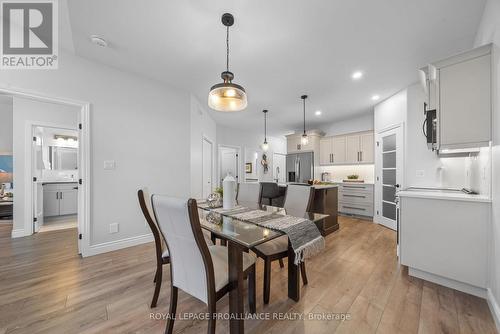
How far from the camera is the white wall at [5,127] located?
4342 mm

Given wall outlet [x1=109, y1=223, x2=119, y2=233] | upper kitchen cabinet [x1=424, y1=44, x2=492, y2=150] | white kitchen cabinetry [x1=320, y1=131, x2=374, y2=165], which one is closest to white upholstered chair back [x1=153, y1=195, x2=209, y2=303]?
wall outlet [x1=109, y1=223, x2=119, y2=233]

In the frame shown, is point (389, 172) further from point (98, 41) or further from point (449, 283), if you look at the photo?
point (98, 41)

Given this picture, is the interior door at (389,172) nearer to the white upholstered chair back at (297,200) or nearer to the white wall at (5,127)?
the white upholstered chair back at (297,200)

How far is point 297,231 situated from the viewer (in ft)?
4.56

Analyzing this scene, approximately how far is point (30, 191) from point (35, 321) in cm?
311

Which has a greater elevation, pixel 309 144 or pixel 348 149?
pixel 309 144

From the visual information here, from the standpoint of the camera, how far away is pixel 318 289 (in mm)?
1841

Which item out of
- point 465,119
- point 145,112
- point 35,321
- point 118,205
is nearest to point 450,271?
point 465,119

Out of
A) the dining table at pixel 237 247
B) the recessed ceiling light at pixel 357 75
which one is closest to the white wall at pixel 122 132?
the dining table at pixel 237 247

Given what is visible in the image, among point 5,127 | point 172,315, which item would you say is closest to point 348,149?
point 172,315

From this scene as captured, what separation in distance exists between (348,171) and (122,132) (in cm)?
542

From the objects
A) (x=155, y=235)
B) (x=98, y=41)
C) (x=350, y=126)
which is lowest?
(x=155, y=235)

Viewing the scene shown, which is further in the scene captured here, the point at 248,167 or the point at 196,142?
the point at 248,167

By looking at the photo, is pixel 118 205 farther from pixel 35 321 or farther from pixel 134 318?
pixel 134 318
